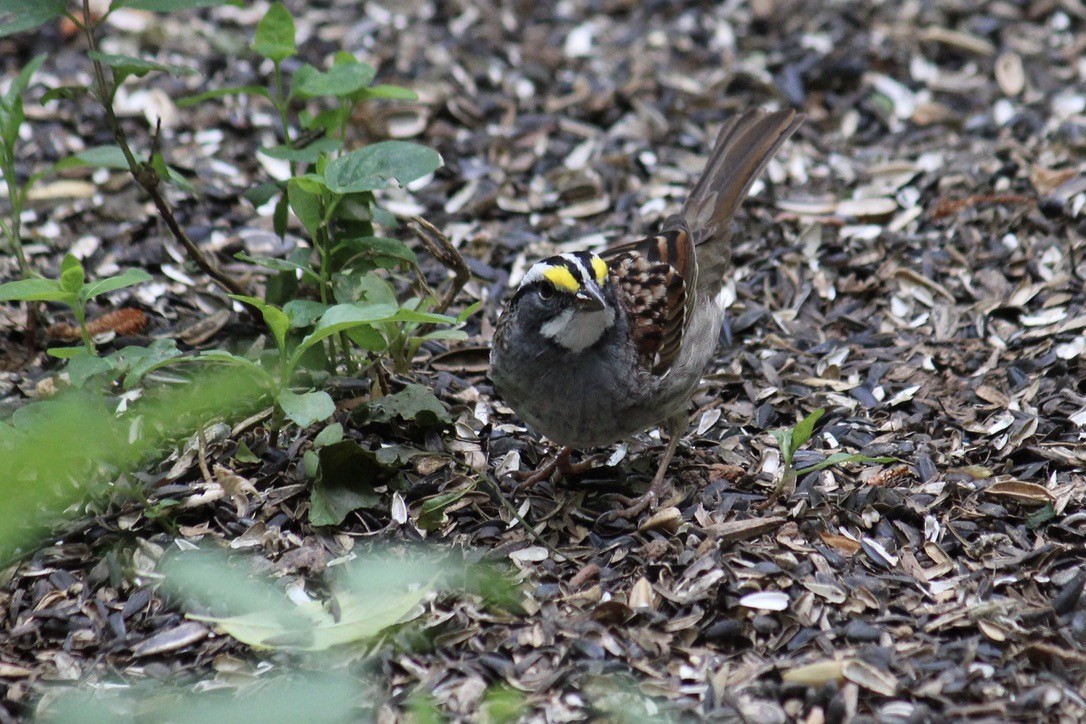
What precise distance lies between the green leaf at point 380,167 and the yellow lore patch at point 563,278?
1.53 ft

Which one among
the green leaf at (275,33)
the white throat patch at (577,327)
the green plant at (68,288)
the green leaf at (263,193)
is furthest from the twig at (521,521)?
the green leaf at (275,33)

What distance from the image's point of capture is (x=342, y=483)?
12.4 ft

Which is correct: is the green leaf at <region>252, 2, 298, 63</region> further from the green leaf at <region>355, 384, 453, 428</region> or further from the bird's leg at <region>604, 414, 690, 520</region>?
the bird's leg at <region>604, 414, 690, 520</region>

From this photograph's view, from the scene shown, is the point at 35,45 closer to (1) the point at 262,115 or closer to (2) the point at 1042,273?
(1) the point at 262,115

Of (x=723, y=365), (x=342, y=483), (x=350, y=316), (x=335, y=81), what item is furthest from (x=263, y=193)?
(x=723, y=365)

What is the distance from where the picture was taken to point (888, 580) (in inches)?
138

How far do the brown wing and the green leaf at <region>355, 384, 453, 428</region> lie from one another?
2.32ft

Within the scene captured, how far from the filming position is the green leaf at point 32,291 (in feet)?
10.8

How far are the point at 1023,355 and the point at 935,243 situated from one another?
83 cm

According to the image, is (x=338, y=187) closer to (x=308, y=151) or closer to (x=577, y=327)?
(x=308, y=151)

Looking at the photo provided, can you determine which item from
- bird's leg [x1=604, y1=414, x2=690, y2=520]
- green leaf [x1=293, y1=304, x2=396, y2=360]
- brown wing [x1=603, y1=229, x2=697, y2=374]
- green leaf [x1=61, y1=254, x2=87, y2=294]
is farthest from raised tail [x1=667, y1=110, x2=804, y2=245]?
green leaf [x1=61, y1=254, x2=87, y2=294]

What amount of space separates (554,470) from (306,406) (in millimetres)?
1025

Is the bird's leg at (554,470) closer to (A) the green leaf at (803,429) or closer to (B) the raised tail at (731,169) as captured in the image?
(A) the green leaf at (803,429)

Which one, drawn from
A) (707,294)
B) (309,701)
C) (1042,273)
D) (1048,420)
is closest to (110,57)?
(309,701)
